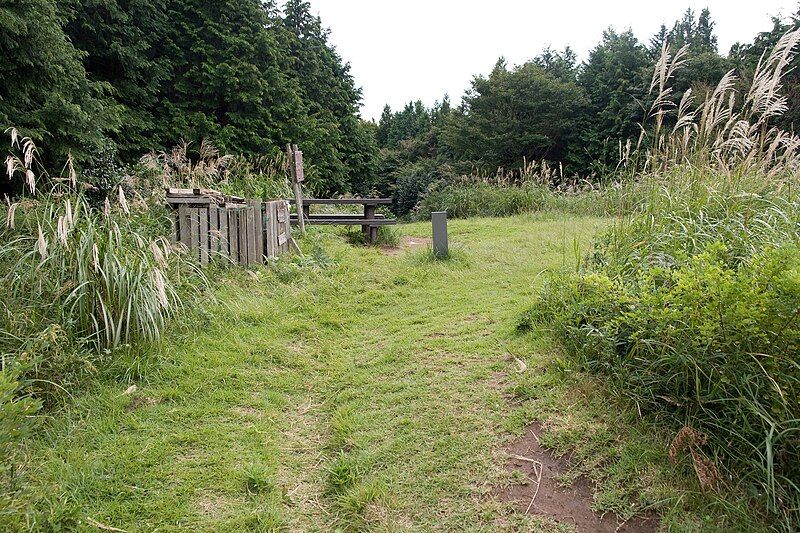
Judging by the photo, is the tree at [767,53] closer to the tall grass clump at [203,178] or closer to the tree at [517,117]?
the tree at [517,117]

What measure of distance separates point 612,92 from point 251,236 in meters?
20.9

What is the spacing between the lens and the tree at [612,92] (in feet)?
67.0

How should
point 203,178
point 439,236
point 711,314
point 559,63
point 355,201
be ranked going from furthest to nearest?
point 559,63, point 355,201, point 203,178, point 439,236, point 711,314

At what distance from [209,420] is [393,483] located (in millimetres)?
1198

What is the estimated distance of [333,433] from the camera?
8.63 ft

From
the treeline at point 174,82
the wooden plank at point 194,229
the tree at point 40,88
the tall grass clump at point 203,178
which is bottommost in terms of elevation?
the wooden plank at point 194,229

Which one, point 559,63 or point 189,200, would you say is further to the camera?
point 559,63

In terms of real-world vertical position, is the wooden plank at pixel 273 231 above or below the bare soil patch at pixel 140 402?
above

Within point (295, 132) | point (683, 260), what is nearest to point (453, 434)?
point (683, 260)

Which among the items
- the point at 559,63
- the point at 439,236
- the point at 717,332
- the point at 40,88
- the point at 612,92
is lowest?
the point at 717,332

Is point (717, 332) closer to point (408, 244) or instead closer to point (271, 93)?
point (408, 244)

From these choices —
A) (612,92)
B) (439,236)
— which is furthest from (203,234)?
(612,92)

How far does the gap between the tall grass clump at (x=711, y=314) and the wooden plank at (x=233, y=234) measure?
A: 3488 mm

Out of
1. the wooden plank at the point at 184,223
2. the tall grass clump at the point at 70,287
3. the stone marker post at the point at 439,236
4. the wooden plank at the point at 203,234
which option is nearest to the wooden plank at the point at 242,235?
the wooden plank at the point at 203,234
